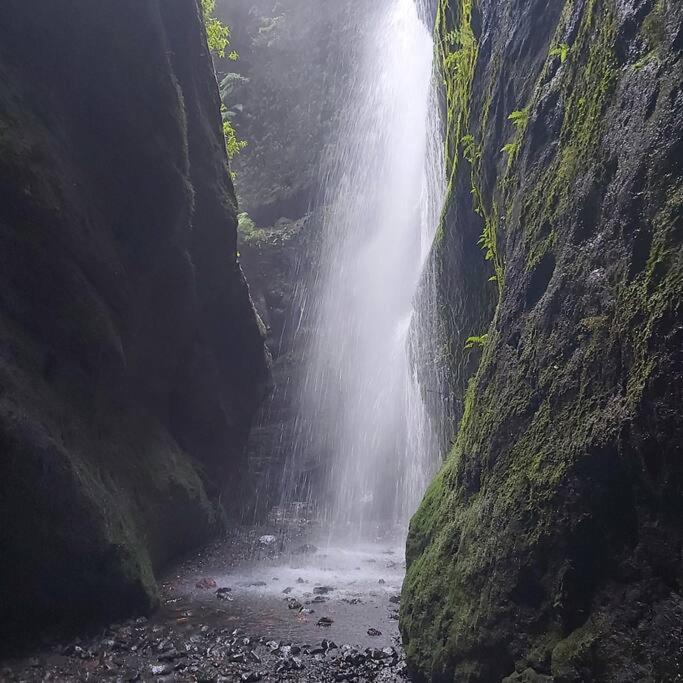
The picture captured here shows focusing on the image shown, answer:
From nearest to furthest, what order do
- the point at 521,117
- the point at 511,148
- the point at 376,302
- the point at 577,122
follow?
the point at 577,122 < the point at 521,117 < the point at 511,148 < the point at 376,302

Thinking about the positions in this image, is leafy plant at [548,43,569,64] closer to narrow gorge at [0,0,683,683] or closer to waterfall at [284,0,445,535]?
narrow gorge at [0,0,683,683]

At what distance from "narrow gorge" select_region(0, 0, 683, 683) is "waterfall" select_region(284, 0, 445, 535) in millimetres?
423

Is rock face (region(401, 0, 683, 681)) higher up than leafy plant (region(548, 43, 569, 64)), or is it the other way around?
leafy plant (region(548, 43, 569, 64))

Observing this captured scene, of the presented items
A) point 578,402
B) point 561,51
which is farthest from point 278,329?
point 578,402

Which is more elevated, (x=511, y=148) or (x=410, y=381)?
(x=511, y=148)

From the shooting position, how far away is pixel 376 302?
24.2 metres

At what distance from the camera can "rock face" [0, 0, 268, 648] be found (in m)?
7.12

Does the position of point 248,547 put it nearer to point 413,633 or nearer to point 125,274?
point 125,274

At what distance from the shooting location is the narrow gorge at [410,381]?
3965mm

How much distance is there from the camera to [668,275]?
12.0ft

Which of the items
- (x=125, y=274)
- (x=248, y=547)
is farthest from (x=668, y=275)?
(x=248, y=547)

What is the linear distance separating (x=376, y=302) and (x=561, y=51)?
1799 cm

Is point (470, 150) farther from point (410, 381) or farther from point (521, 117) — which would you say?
point (410, 381)

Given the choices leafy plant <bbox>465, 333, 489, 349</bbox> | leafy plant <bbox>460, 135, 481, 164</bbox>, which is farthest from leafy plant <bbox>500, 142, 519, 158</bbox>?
leafy plant <bbox>465, 333, 489, 349</bbox>
